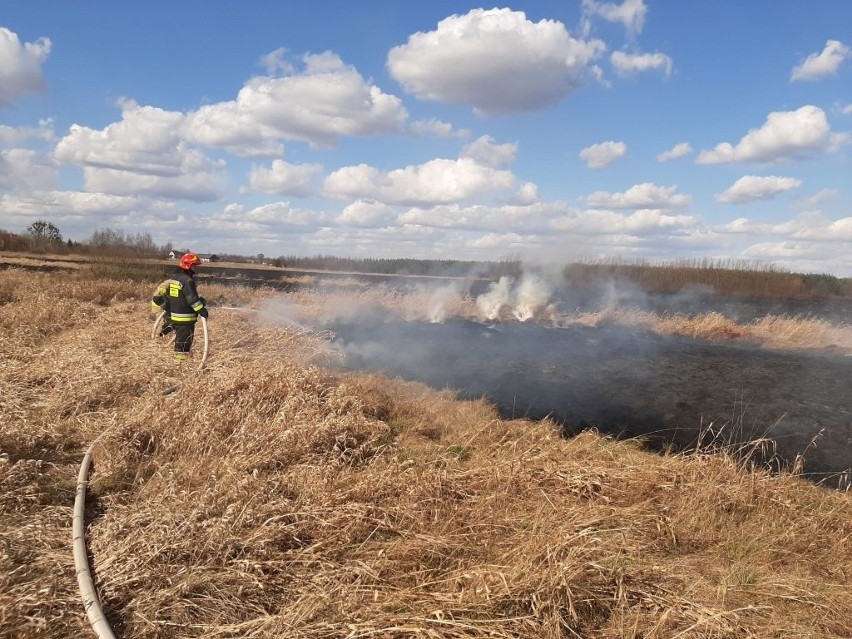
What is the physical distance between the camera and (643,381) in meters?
15.8

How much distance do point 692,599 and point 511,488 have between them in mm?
2098

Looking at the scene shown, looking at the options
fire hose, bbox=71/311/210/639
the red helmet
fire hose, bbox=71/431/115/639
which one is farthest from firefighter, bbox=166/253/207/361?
fire hose, bbox=71/431/115/639

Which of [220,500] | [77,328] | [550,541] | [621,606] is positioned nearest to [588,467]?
[550,541]

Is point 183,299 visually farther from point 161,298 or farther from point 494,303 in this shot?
point 494,303

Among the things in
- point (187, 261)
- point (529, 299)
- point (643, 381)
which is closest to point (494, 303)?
point (529, 299)

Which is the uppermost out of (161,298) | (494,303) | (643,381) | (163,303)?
(161,298)

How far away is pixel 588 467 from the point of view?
6.19 m

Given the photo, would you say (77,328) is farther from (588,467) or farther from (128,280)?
(588,467)

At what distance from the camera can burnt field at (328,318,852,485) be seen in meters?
11.0

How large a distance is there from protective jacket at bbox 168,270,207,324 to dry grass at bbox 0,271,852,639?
5.19 feet

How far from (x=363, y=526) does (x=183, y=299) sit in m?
6.95

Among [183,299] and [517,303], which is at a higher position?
[183,299]

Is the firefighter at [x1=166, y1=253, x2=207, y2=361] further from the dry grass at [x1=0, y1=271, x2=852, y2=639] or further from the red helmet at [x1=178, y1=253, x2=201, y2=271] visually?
the dry grass at [x1=0, y1=271, x2=852, y2=639]

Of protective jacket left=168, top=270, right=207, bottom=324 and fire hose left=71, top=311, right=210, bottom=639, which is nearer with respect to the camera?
fire hose left=71, top=311, right=210, bottom=639
